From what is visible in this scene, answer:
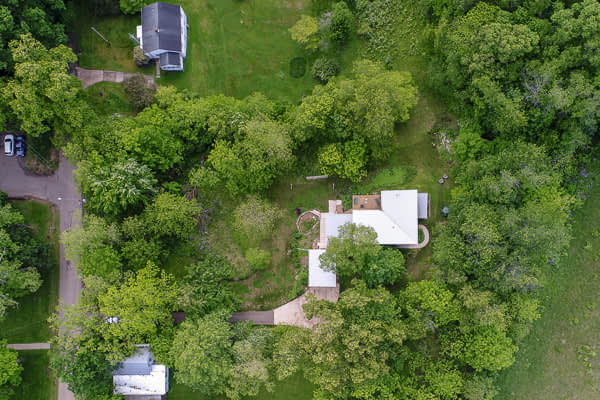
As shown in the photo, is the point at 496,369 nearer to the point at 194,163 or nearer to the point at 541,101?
the point at 541,101

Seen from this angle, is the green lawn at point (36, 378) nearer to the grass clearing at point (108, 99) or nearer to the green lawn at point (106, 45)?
the grass clearing at point (108, 99)

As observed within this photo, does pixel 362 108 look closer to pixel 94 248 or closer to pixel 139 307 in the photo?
pixel 139 307

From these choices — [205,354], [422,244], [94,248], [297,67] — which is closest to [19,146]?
[94,248]

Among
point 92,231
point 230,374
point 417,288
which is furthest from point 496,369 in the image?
point 92,231

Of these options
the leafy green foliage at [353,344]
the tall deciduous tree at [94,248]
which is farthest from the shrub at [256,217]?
the tall deciduous tree at [94,248]

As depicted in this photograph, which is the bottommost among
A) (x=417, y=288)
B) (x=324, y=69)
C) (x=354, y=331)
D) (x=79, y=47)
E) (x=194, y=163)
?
(x=354, y=331)

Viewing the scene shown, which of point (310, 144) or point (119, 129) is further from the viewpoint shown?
point (310, 144)

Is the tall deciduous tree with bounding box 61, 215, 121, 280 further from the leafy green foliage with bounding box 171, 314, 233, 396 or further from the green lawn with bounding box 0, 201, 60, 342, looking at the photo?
the leafy green foliage with bounding box 171, 314, 233, 396

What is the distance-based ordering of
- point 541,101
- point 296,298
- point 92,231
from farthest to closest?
point 296,298 < point 92,231 < point 541,101
